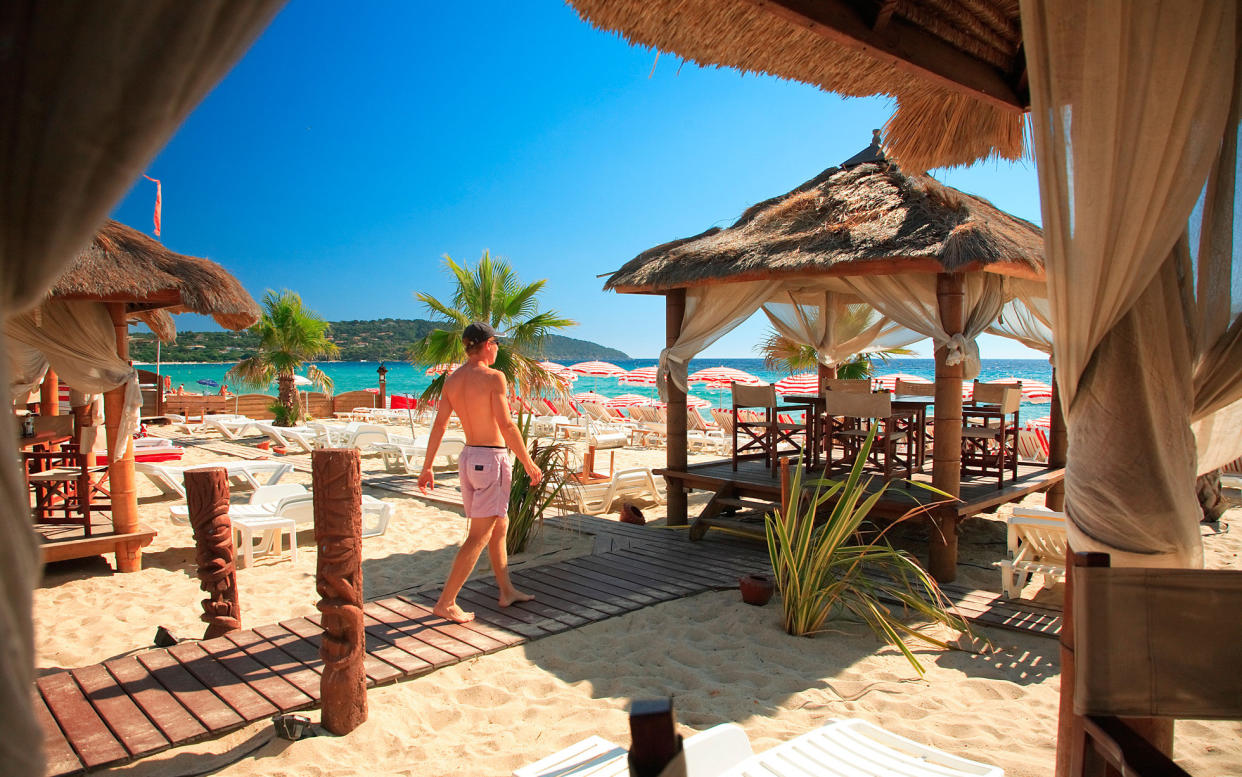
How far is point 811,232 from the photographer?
6.38 meters

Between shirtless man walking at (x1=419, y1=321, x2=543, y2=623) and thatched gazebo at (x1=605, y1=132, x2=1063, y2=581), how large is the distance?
2961 mm

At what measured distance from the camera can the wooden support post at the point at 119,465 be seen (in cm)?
564

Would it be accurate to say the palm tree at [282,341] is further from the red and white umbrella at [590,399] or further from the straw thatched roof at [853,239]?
the straw thatched roof at [853,239]

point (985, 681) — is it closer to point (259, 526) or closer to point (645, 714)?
point (645, 714)

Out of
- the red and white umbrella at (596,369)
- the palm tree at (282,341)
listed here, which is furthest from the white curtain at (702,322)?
the red and white umbrella at (596,369)

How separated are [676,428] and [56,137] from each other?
6.68m

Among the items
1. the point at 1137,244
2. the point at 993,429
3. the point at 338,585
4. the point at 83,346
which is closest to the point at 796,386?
the point at 993,429

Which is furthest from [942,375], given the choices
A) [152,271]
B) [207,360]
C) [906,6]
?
[207,360]

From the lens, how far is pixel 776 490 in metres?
6.53

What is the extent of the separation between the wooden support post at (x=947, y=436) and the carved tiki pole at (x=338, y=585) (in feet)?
14.1

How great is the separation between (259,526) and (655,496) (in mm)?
4156

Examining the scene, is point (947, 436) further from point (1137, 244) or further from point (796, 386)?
point (796, 386)

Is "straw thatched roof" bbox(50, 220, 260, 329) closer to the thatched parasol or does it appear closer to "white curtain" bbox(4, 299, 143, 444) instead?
"white curtain" bbox(4, 299, 143, 444)

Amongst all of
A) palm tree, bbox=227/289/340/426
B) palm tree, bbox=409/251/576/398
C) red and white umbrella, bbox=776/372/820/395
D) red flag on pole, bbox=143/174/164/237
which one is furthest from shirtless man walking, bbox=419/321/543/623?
palm tree, bbox=227/289/340/426
